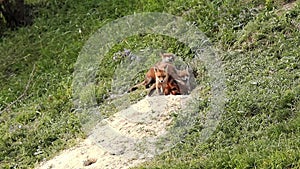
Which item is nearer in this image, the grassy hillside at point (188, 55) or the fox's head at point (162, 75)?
the grassy hillside at point (188, 55)

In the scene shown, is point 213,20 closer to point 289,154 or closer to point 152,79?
point 152,79

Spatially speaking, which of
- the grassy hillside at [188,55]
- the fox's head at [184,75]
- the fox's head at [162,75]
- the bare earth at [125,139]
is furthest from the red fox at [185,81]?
the grassy hillside at [188,55]

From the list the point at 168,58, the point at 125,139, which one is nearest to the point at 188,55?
the point at 168,58

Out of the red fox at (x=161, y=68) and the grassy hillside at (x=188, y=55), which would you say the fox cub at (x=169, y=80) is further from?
the grassy hillside at (x=188, y=55)

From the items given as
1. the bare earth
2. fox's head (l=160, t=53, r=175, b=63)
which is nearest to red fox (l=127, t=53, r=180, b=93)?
fox's head (l=160, t=53, r=175, b=63)

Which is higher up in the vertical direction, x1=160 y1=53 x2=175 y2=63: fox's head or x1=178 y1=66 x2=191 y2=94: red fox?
Result: x1=160 y1=53 x2=175 y2=63: fox's head

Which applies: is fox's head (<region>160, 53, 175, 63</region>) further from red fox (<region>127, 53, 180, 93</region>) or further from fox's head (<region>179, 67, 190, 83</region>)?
fox's head (<region>179, 67, 190, 83</region>)
